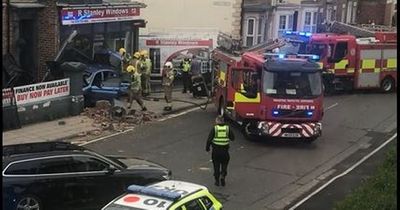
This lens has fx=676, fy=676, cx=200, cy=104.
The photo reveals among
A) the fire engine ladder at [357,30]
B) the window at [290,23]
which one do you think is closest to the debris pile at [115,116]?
the fire engine ladder at [357,30]

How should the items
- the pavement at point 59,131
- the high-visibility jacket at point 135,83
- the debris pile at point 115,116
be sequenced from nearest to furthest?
the pavement at point 59,131
the debris pile at point 115,116
the high-visibility jacket at point 135,83

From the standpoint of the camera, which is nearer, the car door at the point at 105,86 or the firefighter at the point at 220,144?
the firefighter at the point at 220,144

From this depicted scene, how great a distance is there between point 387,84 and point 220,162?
58.1ft

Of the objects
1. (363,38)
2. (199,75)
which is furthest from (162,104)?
(363,38)

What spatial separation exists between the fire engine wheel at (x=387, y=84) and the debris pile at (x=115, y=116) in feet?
40.3

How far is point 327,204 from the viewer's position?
14.3m

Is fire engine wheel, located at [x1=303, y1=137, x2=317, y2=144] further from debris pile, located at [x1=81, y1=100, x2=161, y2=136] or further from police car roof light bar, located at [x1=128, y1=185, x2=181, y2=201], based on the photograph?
police car roof light bar, located at [x1=128, y1=185, x2=181, y2=201]

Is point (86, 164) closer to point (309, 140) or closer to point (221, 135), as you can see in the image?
point (221, 135)

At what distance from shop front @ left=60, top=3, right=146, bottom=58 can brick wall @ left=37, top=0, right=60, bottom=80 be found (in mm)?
329

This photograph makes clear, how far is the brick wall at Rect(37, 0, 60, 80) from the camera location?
2512 cm

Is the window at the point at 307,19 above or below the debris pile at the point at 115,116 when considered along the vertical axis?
above

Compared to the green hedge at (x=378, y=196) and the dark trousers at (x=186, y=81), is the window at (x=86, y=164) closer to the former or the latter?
the green hedge at (x=378, y=196)

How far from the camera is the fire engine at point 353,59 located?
29938 millimetres

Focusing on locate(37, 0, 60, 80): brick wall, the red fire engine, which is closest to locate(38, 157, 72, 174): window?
the red fire engine
